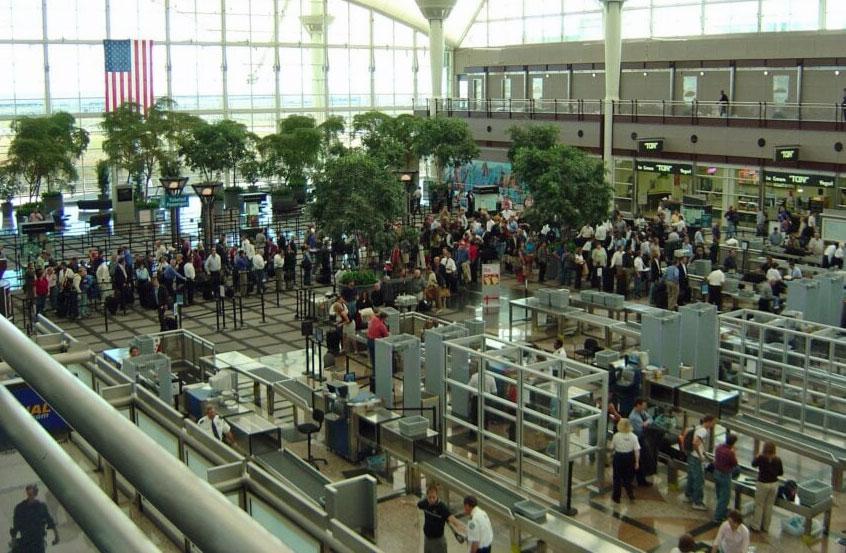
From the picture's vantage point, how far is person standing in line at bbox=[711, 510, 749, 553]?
9.96m

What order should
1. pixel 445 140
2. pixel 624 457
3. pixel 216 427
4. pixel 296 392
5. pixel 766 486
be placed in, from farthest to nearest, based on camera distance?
pixel 445 140, pixel 296 392, pixel 624 457, pixel 216 427, pixel 766 486

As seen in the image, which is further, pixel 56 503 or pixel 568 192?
pixel 568 192

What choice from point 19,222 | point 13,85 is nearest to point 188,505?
point 19,222

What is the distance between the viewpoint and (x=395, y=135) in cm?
4181

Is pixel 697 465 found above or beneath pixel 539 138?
beneath

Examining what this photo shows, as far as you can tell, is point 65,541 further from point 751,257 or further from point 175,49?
point 175,49

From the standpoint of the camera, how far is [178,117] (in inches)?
1564

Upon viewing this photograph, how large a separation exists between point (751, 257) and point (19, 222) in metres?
24.2

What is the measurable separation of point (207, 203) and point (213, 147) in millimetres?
7439

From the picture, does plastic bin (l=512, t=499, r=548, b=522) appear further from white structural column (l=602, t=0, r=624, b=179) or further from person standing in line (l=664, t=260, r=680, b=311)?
white structural column (l=602, t=0, r=624, b=179)

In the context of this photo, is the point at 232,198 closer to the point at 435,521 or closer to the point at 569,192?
the point at 569,192

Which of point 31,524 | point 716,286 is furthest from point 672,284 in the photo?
point 31,524

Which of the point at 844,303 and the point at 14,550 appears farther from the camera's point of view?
the point at 844,303

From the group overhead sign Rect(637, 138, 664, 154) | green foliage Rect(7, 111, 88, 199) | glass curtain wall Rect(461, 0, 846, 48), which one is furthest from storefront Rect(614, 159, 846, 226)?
green foliage Rect(7, 111, 88, 199)
